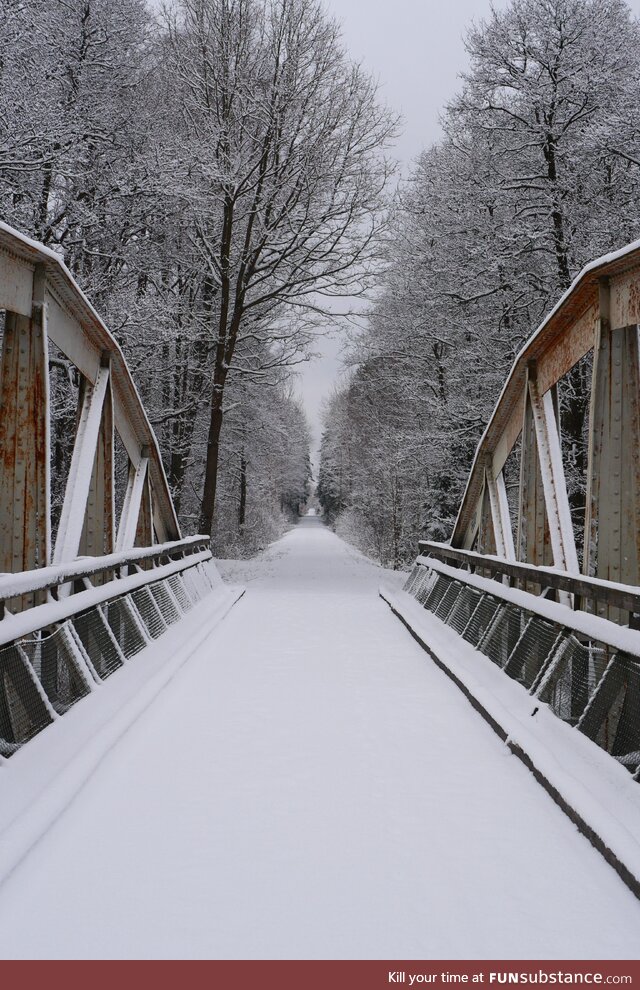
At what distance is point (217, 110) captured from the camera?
62.5ft

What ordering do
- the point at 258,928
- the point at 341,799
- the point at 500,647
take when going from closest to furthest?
the point at 258,928, the point at 341,799, the point at 500,647

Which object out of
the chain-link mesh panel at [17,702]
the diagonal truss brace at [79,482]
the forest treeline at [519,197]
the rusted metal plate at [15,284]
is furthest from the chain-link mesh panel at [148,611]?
the forest treeline at [519,197]

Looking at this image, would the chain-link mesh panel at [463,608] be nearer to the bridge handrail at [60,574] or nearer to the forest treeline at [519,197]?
the bridge handrail at [60,574]

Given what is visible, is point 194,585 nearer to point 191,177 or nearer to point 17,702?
point 17,702

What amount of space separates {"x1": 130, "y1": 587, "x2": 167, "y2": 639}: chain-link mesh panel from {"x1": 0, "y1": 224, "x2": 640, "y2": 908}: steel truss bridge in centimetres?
3

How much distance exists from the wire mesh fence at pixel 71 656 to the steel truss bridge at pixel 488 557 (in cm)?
1

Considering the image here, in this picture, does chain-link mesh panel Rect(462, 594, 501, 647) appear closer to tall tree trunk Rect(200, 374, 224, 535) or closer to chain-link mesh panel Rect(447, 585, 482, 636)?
chain-link mesh panel Rect(447, 585, 482, 636)

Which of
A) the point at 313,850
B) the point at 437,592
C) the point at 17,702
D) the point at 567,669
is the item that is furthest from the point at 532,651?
the point at 437,592

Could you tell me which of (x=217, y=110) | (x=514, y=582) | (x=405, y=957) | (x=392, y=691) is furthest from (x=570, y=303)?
(x=217, y=110)

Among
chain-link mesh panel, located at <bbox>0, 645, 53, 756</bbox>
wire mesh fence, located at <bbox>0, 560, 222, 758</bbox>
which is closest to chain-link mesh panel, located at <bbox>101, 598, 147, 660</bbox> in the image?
wire mesh fence, located at <bbox>0, 560, 222, 758</bbox>

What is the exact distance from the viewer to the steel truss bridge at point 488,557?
178 inches

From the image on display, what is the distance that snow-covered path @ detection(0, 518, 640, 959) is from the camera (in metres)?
2.82

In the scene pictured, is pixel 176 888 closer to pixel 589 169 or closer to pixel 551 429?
pixel 551 429

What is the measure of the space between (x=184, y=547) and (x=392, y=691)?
594 cm
